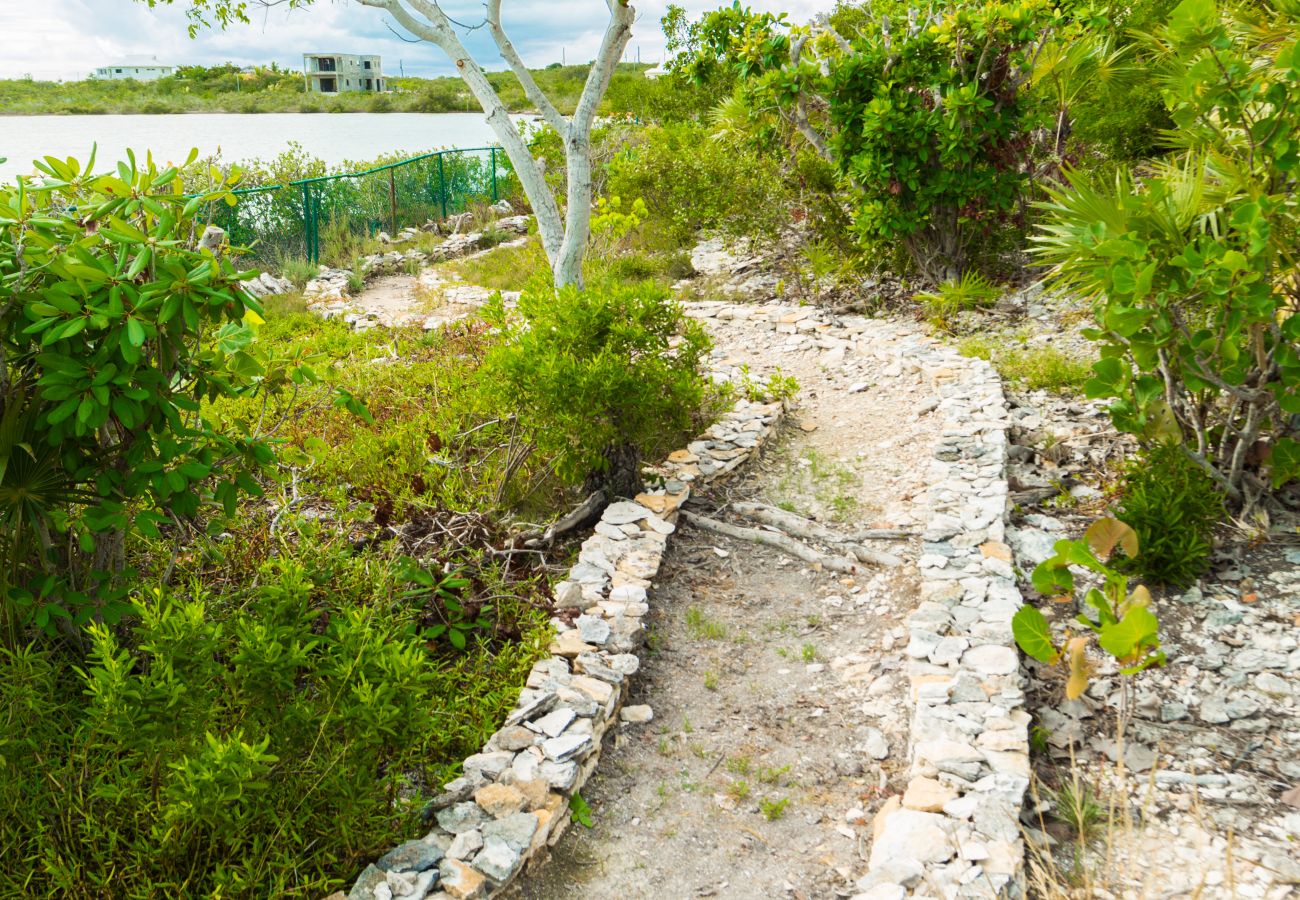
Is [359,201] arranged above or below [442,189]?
below

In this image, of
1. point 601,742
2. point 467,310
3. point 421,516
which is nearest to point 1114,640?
point 601,742

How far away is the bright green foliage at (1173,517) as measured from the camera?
4090 millimetres

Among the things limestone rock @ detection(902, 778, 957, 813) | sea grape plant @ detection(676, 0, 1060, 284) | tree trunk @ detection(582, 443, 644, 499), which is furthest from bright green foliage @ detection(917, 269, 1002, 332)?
limestone rock @ detection(902, 778, 957, 813)

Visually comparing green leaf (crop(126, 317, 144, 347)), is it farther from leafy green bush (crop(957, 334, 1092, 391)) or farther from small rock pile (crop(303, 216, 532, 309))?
small rock pile (crop(303, 216, 532, 309))

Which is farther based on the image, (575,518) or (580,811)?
(575,518)

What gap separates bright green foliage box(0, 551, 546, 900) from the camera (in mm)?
2275

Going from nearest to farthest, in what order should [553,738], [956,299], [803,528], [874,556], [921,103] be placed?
[553,738] < [874,556] < [803,528] < [921,103] < [956,299]

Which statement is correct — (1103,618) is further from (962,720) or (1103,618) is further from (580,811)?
(580,811)

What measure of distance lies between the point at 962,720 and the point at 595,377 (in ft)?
7.44

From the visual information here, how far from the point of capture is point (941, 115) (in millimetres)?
7566

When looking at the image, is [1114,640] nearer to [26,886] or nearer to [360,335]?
[26,886]

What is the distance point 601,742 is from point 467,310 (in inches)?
276

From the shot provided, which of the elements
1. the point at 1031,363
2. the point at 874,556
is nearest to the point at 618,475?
the point at 874,556

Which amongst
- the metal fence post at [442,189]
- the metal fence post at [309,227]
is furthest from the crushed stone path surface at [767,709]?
the metal fence post at [442,189]
